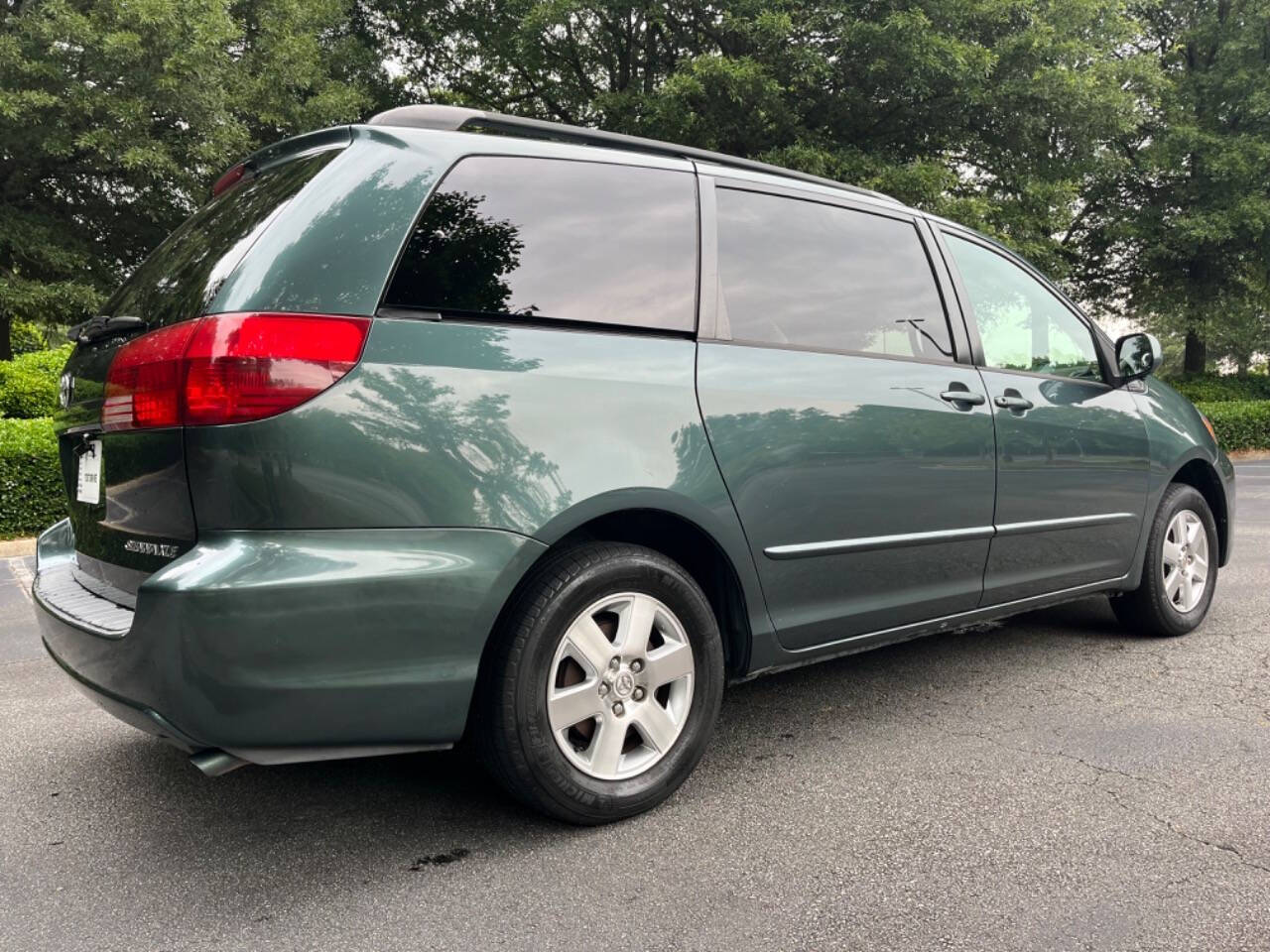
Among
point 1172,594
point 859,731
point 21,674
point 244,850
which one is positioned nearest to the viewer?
point 244,850

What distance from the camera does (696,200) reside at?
Result: 291 centimetres

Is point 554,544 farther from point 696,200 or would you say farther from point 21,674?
point 21,674

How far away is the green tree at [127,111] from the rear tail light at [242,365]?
13.3 m

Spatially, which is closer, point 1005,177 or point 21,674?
point 21,674

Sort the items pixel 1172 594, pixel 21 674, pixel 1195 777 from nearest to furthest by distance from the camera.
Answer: pixel 1195 777 → pixel 21 674 → pixel 1172 594

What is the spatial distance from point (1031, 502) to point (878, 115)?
15045 millimetres

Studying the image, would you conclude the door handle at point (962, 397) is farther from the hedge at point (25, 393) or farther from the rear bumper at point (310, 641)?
the hedge at point (25, 393)

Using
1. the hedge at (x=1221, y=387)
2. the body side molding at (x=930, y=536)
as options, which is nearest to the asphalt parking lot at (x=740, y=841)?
the body side molding at (x=930, y=536)

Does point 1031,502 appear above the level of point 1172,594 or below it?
above

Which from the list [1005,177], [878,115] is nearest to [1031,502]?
[878,115]

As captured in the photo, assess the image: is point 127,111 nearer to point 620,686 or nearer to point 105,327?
point 105,327

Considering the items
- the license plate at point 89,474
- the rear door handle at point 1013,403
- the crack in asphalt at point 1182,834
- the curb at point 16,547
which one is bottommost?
the curb at point 16,547

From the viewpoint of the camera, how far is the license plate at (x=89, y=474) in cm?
248

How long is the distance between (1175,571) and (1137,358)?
985mm
